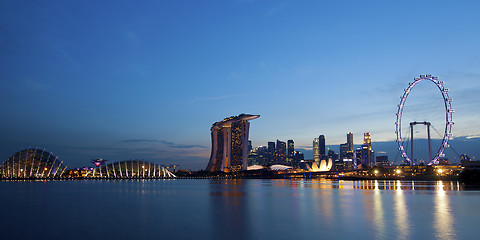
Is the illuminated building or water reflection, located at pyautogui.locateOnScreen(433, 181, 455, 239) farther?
the illuminated building

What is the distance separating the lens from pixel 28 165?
183m

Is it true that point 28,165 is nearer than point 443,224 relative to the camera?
No

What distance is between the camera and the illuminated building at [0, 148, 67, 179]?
593 ft

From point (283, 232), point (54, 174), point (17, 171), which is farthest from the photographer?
point (54, 174)

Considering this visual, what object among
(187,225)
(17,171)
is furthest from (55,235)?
(17,171)

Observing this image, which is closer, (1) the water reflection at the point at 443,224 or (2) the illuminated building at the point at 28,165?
(1) the water reflection at the point at 443,224

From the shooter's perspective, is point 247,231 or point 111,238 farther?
point 247,231

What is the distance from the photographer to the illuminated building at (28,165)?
180875 millimetres

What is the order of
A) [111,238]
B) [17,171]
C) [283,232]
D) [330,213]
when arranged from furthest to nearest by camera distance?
[17,171] → [330,213] → [283,232] → [111,238]

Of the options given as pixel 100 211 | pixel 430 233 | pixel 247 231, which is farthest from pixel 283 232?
pixel 100 211

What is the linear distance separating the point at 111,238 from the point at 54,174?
188 meters

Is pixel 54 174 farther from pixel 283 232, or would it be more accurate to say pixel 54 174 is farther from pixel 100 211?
pixel 283 232

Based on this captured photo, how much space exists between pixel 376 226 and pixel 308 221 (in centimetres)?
513

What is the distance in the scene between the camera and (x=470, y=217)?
32125 millimetres
